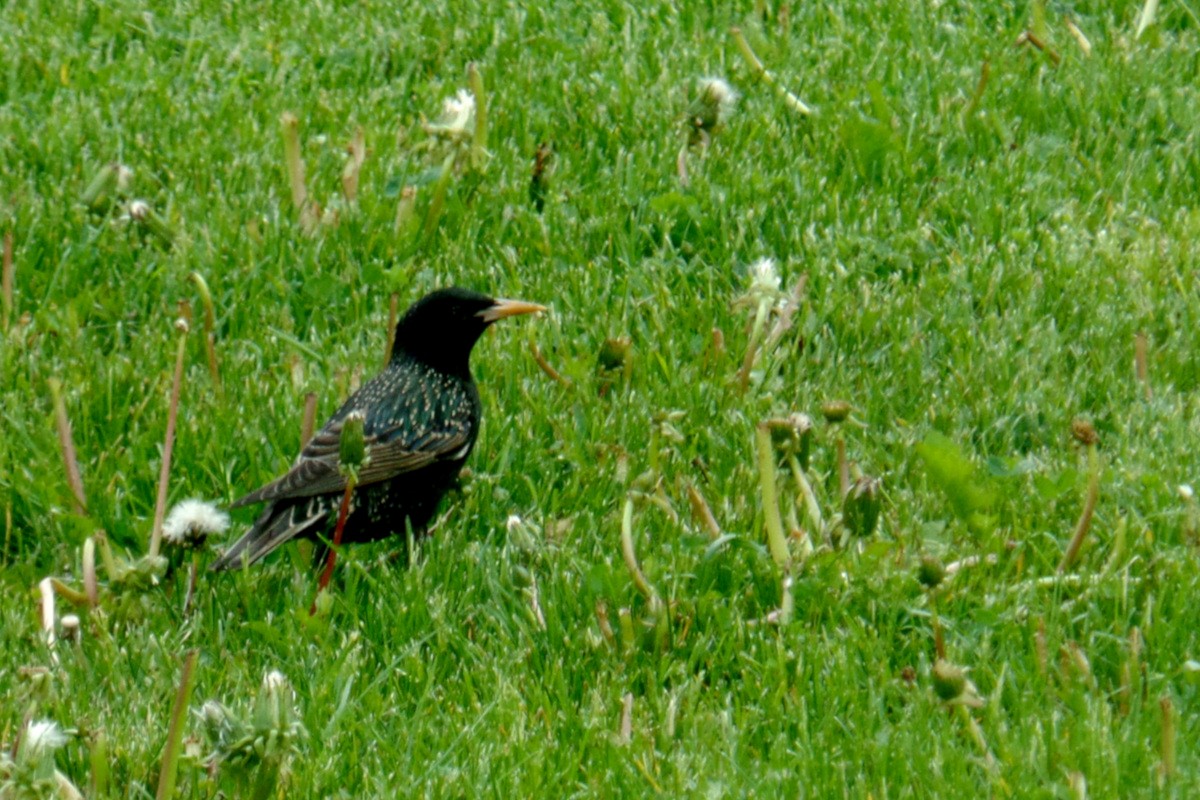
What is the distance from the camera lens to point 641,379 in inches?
201

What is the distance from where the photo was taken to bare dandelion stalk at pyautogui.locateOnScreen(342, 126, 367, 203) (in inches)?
231

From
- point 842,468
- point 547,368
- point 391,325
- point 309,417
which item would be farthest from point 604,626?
point 391,325

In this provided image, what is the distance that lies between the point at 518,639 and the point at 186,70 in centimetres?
350

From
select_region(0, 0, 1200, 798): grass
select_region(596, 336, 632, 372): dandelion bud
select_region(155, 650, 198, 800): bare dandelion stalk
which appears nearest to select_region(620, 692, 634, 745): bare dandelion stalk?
select_region(0, 0, 1200, 798): grass

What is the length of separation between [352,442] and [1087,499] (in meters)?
1.59

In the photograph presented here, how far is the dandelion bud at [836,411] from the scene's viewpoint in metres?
4.10

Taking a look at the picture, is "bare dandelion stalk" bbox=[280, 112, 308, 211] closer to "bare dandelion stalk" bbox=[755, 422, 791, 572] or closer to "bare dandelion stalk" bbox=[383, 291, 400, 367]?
"bare dandelion stalk" bbox=[383, 291, 400, 367]

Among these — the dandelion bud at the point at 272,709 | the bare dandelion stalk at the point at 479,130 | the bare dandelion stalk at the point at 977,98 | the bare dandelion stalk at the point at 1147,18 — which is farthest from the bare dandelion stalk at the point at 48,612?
the bare dandelion stalk at the point at 1147,18

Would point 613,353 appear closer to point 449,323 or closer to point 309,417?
point 449,323

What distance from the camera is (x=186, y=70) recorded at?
685 cm

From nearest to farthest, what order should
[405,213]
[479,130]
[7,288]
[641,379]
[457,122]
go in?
[641,379] < [7,288] < [457,122] < [405,213] < [479,130]

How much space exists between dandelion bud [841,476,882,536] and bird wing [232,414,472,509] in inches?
44.2

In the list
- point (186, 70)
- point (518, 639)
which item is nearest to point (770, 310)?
→ point (518, 639)

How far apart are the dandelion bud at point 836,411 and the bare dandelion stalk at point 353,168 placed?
2.22 meters
